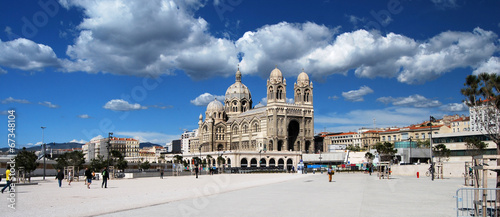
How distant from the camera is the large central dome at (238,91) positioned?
495 feet

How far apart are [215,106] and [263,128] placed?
26.3m

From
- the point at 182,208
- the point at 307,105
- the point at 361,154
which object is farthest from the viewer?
the point at 307,105

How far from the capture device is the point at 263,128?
13000 centimetres

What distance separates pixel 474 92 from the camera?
89.2 feet

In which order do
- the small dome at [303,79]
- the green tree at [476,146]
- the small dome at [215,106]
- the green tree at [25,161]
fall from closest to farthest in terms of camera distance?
the green tree at [25,161] → the green tree at [476,146] → the small dome at [303,79] → the small dome at [215,106]

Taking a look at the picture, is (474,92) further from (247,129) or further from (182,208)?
(247,129)

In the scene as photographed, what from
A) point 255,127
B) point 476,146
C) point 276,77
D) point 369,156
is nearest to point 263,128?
point 255,127

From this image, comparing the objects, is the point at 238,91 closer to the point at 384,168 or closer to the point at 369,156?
the point at 369,156

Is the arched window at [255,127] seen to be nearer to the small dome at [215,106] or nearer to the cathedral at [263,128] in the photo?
the cathedral at [263,128]

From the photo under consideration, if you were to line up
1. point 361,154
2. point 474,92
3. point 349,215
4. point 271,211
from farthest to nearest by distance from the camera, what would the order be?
point 361,154, point 474,92, point 271,211, point 349,215

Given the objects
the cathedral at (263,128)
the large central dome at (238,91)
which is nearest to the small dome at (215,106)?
the cathedral at (263,128)

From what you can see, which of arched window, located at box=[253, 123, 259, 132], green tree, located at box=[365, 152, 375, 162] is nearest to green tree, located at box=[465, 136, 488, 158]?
green tree, located at box=[365, 152, 375, 162]

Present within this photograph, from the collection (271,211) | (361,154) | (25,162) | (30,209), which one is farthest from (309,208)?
(361,154)

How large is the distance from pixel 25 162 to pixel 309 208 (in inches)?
1460
